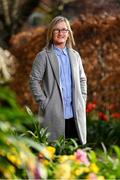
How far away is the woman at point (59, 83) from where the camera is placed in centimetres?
709

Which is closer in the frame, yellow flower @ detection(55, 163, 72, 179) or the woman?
yellow flower @ detection(55, 163, 72, 179)

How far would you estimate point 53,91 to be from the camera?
7.16 m

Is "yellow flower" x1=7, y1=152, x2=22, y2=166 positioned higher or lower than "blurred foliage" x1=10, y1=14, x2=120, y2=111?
higher

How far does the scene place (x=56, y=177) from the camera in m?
3.95

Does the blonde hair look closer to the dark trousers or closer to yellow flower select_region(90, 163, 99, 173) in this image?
the dark trousers

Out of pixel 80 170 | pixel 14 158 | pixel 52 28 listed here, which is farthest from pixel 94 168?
pixel 52 28

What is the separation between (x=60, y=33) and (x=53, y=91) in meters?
0.60

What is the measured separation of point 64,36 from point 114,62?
5030 mm

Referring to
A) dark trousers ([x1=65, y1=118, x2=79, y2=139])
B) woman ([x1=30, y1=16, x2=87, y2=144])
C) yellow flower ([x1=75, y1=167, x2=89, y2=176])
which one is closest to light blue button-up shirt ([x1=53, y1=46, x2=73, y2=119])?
woman ([x1=30, y1=16, x2=87, y2=144])

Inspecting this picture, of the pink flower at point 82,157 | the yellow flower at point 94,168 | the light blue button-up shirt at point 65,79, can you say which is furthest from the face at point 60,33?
the yellow flower at point 94,168

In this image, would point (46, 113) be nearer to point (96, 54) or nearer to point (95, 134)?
point (95, 134)

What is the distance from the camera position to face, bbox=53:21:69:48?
702cm

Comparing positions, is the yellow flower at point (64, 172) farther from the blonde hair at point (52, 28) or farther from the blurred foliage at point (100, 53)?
the blurred foliage at point (100, 53)

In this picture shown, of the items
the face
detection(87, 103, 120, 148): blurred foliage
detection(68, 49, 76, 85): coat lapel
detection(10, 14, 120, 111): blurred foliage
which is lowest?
detection(87, 103, 120, 148): blurred foliage
